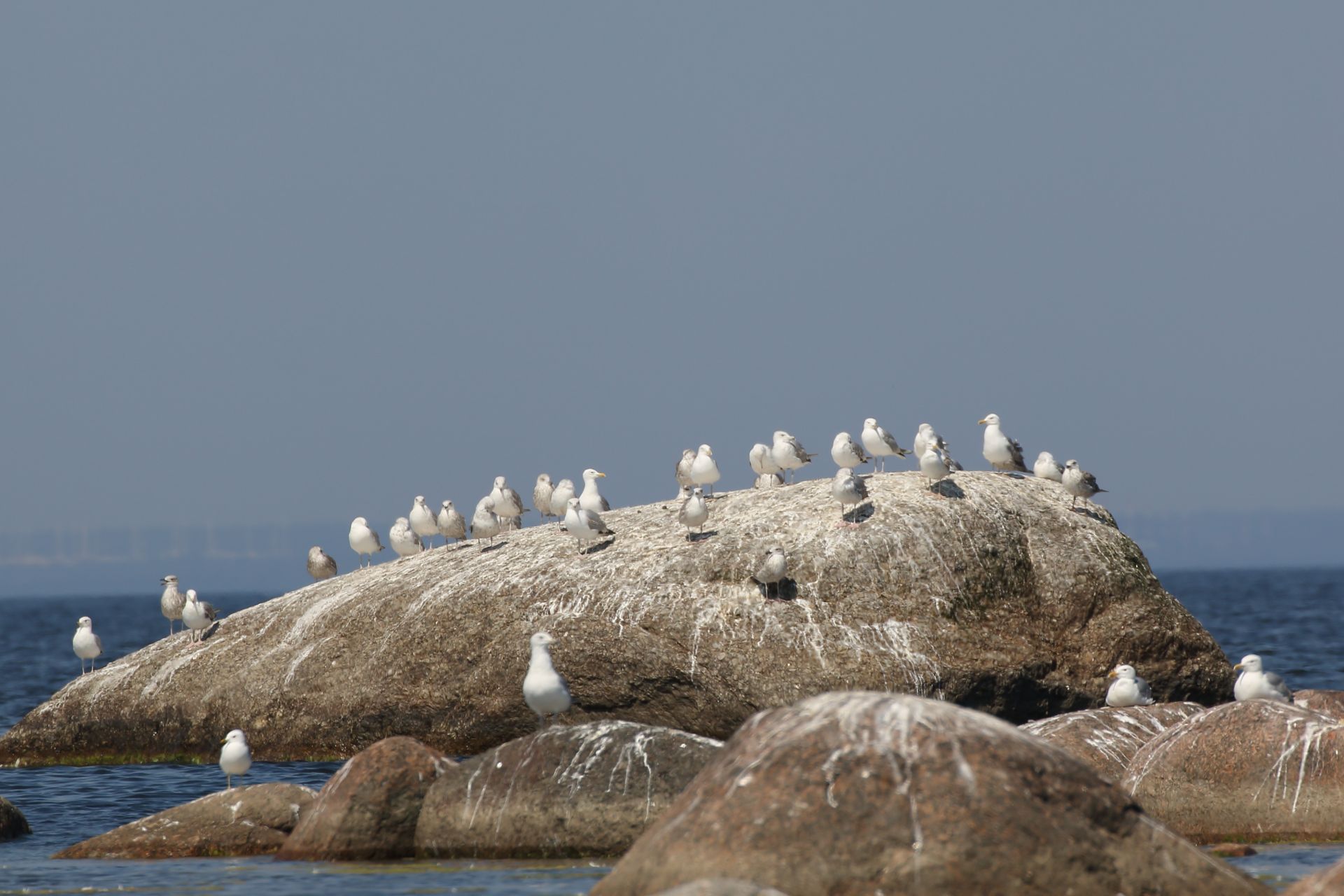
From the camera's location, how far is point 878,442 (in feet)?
75.9

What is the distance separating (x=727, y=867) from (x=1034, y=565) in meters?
10.9

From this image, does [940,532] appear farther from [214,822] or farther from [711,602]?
[214,822]

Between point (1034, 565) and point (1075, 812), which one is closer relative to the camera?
point (1075, 812)

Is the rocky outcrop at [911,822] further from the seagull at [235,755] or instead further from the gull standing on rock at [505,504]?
the gull standing on rock at [505,504]

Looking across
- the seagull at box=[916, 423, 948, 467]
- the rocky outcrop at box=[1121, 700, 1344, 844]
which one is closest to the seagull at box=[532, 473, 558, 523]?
the seagull at box=[916, 423, 948, 467]

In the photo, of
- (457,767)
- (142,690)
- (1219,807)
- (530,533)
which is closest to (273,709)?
(142,690)

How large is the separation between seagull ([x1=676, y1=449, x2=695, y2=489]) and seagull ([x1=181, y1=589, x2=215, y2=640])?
22.5 ft

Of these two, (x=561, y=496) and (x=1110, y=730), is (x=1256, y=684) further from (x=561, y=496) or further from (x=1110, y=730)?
(x=561, y=496)

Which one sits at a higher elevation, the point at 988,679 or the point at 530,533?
the point at 530,533

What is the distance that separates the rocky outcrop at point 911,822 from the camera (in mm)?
10500

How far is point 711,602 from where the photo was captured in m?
20.0

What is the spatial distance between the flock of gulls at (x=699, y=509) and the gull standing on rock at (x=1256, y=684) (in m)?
0.02

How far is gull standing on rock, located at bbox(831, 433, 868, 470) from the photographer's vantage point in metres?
22.5

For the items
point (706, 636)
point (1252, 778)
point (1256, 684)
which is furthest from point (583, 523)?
point (1252, 778)
